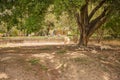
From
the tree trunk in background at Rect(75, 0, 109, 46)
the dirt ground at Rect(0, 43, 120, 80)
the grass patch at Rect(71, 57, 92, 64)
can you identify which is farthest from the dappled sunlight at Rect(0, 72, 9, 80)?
the tree trunk in background at Rect(75, 0, 109, 46)

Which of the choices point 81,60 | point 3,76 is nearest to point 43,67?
point 3,76

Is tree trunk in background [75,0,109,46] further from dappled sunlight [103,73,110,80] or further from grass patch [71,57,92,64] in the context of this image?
dappled sunlight [103,73,110,80]

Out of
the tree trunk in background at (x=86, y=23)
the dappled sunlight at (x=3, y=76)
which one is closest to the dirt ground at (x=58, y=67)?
the dappled sunlight at (x=3, y=76)

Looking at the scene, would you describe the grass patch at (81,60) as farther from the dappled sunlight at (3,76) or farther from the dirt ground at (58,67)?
the dappled sunlight at (3,76)

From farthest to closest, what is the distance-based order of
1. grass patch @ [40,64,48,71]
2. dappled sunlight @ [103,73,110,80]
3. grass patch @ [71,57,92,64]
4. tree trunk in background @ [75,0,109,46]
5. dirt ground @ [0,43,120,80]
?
tree trunk in background @ [75,0,109,46], grass patch @ [71,57,92,64], grass patch @ [40,64,48,71], dappled sunlight @ [103,73,110,80], dirt ground @ [0,43,120,80]

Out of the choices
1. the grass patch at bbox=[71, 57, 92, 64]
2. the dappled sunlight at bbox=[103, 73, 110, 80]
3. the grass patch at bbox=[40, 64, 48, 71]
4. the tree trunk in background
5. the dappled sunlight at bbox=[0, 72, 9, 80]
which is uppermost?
the tree trunk in background

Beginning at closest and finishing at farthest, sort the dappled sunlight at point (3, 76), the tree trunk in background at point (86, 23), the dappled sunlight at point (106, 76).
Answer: the dappled sunlight at point (3, 76), the dappled sunlight at point (106, 76), the tree trunk in background at point (86, 23)

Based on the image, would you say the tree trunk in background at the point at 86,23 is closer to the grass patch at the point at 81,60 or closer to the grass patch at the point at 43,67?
the grass patch at the point at 81,60

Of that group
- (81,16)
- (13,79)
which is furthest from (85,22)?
(13,79)

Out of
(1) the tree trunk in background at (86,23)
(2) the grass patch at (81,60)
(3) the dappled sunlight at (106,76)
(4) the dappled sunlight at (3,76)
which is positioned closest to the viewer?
(4) the dappled sunlight at (3,76)

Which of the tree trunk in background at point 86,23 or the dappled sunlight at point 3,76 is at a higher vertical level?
the tree trunk in background at point 86,23

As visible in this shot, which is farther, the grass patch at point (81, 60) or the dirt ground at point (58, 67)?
the grass patch at point (81, 60)

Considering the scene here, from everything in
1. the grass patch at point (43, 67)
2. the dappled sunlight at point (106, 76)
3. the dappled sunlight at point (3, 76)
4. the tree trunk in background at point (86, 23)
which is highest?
the tree trunk in background at point (86, 23)

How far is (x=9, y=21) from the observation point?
13852mm
